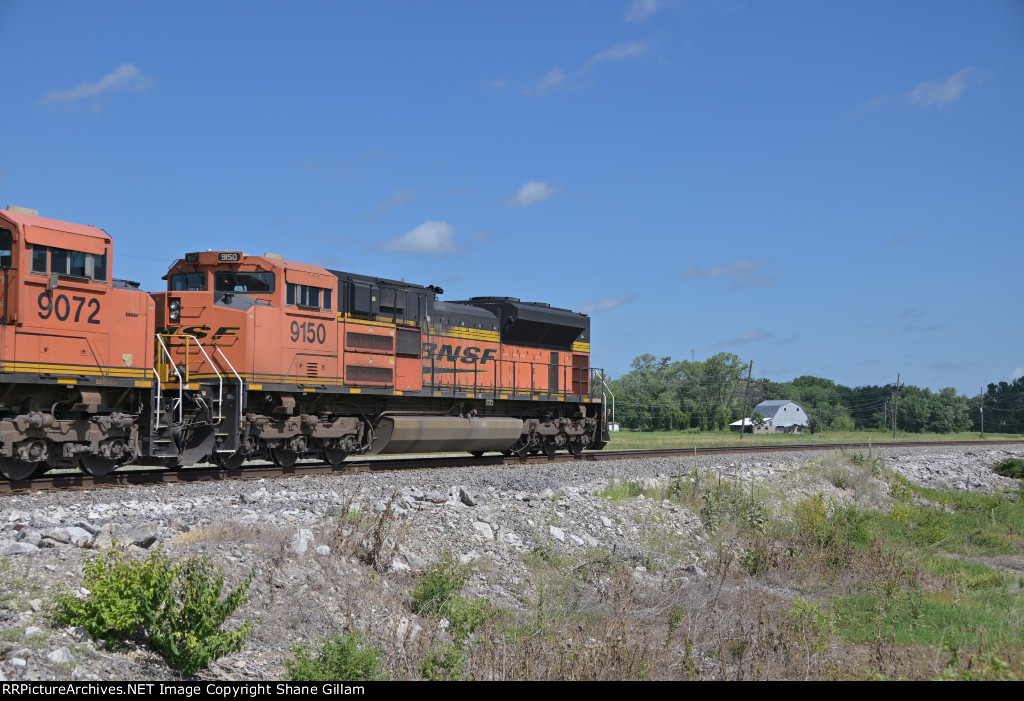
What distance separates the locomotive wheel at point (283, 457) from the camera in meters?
16.2

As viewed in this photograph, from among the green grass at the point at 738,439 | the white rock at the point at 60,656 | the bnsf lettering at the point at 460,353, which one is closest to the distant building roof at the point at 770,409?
the green grass at the point at 738,439

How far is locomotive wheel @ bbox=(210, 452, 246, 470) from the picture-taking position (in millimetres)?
15336

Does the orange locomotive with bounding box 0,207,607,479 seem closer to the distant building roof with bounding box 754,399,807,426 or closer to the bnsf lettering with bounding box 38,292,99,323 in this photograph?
the bnsf lettering with bounding box 38,292,99,323

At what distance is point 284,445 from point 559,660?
10307 mm

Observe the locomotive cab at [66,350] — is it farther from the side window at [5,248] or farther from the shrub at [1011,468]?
the shrub at [1011,468]

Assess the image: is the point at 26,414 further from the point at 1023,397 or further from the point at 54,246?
the point at 1023,397

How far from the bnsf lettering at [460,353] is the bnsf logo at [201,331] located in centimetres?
504

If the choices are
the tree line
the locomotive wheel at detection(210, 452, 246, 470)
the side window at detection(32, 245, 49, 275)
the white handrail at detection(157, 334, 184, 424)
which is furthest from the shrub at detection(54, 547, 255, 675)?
the tree line

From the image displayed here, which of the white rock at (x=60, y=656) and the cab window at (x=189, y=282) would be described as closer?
the white rock at (x=60, y=656)

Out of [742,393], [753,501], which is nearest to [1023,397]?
[742,393]

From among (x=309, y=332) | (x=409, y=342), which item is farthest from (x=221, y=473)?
(x=409, y=342)

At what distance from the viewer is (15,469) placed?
12.4m

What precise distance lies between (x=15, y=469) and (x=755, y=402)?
4321 inches

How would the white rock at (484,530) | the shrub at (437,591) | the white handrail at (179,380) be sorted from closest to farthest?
the shrub at (437,591) → the white rock at (484,530) → the white handrail at (179,380)
